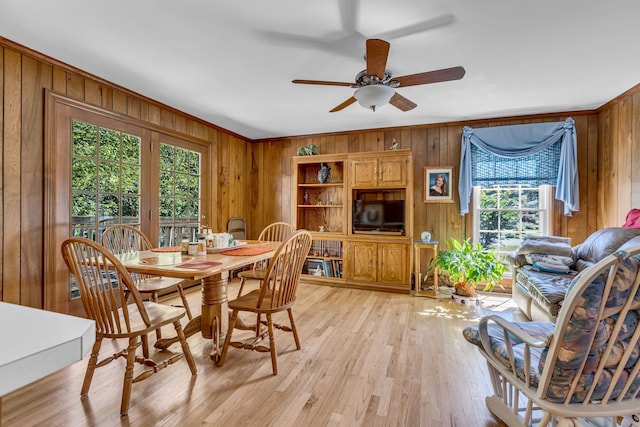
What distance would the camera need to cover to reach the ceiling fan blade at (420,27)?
2.00m

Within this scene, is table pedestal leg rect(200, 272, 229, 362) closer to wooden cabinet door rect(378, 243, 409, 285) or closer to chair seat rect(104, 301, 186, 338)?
chair seat rect(104, 301, 186, 338)

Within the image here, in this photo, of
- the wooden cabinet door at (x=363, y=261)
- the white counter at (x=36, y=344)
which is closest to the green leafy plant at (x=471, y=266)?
the wooden cabinet door at (x=363, y=261)

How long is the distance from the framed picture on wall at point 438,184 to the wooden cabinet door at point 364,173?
814 mm

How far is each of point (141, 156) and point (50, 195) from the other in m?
1.04

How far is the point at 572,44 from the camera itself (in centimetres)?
229

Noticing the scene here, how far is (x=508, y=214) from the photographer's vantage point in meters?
4.18

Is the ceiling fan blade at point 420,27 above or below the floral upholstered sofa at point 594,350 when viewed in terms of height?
above

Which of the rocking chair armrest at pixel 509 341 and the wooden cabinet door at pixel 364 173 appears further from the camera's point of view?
the wooden cabinet door at pixel 364 173

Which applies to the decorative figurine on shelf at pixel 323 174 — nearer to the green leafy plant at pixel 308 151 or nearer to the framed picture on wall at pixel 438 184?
the green leafy plant at pixel 308 151

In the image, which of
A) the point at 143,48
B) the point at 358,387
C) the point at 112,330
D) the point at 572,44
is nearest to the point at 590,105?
the point at 572,44

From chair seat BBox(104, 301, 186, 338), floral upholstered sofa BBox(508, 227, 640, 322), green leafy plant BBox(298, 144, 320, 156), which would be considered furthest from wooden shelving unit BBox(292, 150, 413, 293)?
chair seat BBox(104, 301, 186, 338)

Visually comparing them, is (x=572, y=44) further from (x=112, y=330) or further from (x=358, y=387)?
(x=112, y=330)

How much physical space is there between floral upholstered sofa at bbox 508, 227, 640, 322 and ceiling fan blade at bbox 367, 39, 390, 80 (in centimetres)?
227

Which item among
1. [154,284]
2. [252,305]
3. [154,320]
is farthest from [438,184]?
[154,320]
